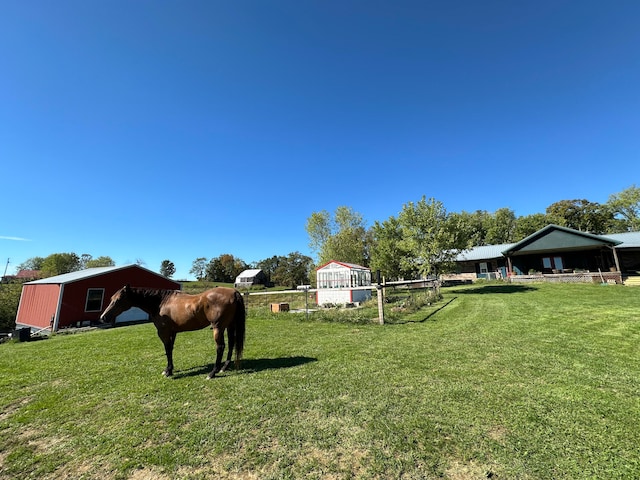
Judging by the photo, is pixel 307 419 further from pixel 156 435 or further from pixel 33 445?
pixel 33 445

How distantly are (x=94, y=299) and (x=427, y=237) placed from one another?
2477 centimetres

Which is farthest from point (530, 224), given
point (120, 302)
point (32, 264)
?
point (32, 264)

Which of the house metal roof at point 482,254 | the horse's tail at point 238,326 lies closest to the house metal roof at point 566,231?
the house metal roof at point 482,254

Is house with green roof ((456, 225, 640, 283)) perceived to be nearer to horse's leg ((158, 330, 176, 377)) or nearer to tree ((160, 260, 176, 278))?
horse's leg ((158, 330, 176, 377))

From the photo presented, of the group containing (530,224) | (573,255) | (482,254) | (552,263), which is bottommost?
(552,263)

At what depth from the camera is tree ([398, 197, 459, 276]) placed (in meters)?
20.0

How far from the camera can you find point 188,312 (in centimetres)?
500

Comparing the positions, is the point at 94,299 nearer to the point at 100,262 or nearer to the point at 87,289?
the point at 87,289

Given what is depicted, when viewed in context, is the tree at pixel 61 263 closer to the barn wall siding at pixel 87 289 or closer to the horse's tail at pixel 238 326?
the barn wall siding at pixel 87 289

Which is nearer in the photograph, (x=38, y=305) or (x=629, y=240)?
(x=38, y=305)

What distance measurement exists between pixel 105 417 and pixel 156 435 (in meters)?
1.04

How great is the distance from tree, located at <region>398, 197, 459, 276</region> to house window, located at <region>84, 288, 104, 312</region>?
22605mm

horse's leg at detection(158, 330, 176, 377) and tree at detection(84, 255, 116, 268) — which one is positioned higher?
tree at detection(84, 255, 116, 268)

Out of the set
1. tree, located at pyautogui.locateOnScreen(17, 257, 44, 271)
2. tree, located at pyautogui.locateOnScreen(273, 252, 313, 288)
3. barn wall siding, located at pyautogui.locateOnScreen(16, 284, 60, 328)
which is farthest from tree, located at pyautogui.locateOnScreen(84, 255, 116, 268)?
barn wall siding, located at pyautogui.locateOnScreen(16, 284, 60, 328)
